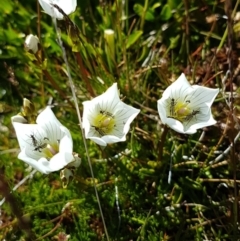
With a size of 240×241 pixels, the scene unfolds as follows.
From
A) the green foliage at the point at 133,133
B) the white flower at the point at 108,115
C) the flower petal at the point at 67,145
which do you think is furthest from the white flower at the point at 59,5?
the flower petal at the point at 67,145

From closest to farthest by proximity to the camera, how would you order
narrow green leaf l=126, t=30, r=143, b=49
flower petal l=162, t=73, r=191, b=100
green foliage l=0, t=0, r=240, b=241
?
flower petal l=162, t=73, r=191, b=100
green foliage l=0, t=0, r=240, b=241
narrow green leaf l=126, t=30, r=143, b=49

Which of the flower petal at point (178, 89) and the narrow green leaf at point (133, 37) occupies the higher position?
the narrow green leaf at point (133, 37)

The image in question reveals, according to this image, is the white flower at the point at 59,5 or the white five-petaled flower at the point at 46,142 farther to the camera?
the white flower at the point at 59,5

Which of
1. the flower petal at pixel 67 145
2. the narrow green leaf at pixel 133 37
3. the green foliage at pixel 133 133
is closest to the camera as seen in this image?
the flower petal at pixel 67 145

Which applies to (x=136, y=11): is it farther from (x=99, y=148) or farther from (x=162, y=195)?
(x=162, y=195)

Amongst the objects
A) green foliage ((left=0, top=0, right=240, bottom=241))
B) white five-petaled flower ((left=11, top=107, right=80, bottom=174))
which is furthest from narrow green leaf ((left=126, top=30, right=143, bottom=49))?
white five-petaled flower ((left=11, top=107, right=80, bottom=174))

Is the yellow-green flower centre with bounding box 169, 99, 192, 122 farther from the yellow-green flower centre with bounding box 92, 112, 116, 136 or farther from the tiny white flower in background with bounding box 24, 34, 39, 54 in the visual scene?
the tiny white flower in background with bounding box 24, 34, 39, 54

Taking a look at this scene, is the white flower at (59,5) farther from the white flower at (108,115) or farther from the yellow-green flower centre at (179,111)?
the yellow-green flower centre at (179,111)
